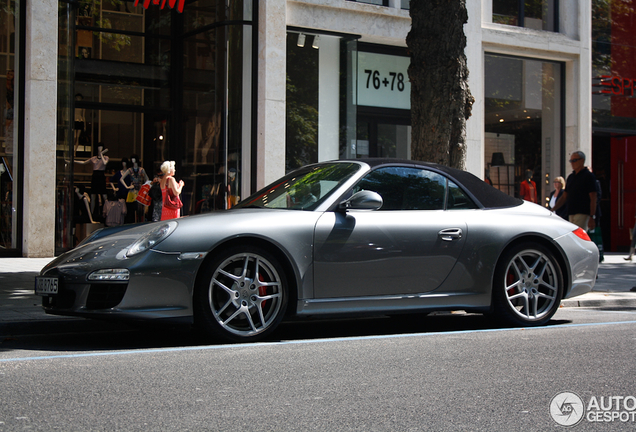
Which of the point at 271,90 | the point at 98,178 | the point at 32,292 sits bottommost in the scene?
the point at 32,292

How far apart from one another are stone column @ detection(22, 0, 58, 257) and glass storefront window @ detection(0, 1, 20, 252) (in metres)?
0.31

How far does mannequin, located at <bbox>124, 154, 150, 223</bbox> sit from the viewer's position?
53.9ft

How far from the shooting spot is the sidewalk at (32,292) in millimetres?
6441

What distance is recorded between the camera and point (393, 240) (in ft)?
20.0

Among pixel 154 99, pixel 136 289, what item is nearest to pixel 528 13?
pixel 154 99

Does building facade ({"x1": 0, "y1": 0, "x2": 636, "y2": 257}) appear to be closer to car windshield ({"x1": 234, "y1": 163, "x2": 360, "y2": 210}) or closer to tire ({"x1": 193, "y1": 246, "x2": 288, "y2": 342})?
car windshield ({"x1": 234, "y1": 163, "x2": 360, "y2": 210})

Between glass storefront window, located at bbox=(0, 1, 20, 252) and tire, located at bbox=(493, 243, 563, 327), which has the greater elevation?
glass storefront window, located at bbox=(0, 1, 20, 252)

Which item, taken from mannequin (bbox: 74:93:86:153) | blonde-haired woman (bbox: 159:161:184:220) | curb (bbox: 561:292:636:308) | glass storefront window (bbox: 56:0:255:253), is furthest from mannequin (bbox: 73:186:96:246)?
curb (bbox: 561:292:636:308)

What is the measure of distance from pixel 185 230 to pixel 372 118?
11486mm

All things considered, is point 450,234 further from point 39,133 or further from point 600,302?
point 39,133

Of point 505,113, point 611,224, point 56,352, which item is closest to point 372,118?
point 505,113

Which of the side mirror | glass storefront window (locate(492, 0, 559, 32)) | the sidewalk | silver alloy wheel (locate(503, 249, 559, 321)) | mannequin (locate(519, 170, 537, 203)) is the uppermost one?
glass storefront window (locate(492, 0, 559, 32))

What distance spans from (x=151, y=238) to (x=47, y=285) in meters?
0.87
